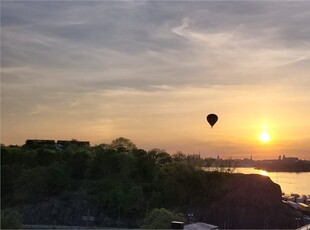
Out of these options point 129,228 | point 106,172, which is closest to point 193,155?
point 106,172

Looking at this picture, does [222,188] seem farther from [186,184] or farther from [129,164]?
[129,164]

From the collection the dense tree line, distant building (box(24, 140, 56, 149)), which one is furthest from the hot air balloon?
distant building (box(24, 140, 56, 149))

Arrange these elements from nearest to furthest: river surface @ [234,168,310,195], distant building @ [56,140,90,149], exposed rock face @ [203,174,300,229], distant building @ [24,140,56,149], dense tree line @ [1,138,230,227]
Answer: dense tree line @ [1,138,230,227]
exposed rock face @ [203,174,300,229]
distant building @ [24,140,56,149]
distant building @ [56,140,90,149]
river surface @ [234,168,310,195]

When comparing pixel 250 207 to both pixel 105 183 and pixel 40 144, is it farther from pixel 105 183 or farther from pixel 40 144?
pixel 40 144

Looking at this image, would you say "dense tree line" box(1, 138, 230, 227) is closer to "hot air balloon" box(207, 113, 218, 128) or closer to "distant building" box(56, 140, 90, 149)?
"distant building" box(56, 140, 90, 149)

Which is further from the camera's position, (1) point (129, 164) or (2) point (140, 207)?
(1) point (129, 164)

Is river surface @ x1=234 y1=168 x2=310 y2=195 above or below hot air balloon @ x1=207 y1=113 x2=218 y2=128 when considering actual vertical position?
below

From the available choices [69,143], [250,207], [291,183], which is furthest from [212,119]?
[291,183]
